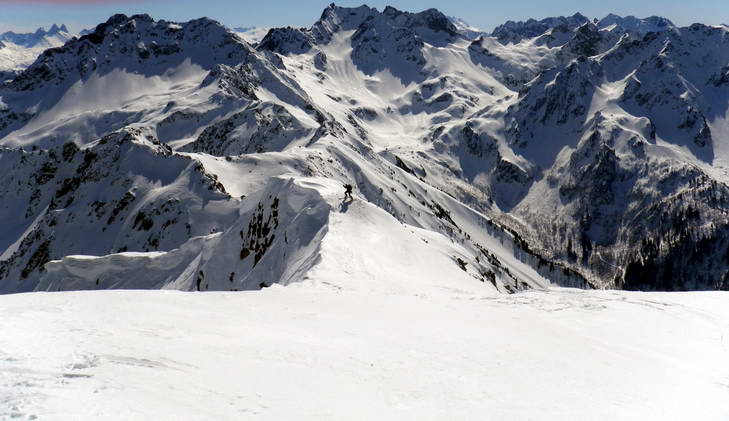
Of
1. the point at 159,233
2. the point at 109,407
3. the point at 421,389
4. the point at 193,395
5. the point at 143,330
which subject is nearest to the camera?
the point at 109,407

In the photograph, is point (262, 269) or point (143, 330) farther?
point (262, 269)

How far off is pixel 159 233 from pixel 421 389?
106m

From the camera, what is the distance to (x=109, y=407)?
13125mm

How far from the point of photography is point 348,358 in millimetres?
20281

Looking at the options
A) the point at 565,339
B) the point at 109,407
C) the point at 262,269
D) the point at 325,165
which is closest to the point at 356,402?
the point at 109,407

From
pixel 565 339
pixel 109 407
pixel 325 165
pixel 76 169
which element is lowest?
pixel 109 407

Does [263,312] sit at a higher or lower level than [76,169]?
lower

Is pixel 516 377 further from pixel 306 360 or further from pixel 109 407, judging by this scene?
pixel 109 407

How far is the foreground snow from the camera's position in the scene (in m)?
14.8

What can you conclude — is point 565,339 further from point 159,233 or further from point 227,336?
point 159,233

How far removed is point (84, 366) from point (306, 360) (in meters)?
7.45

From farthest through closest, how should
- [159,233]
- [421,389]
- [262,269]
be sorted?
1. [159,233]
2. [262,269]
3. [421,389]

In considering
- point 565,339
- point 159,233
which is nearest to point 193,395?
point 565,339

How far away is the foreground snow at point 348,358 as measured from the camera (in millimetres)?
14789
